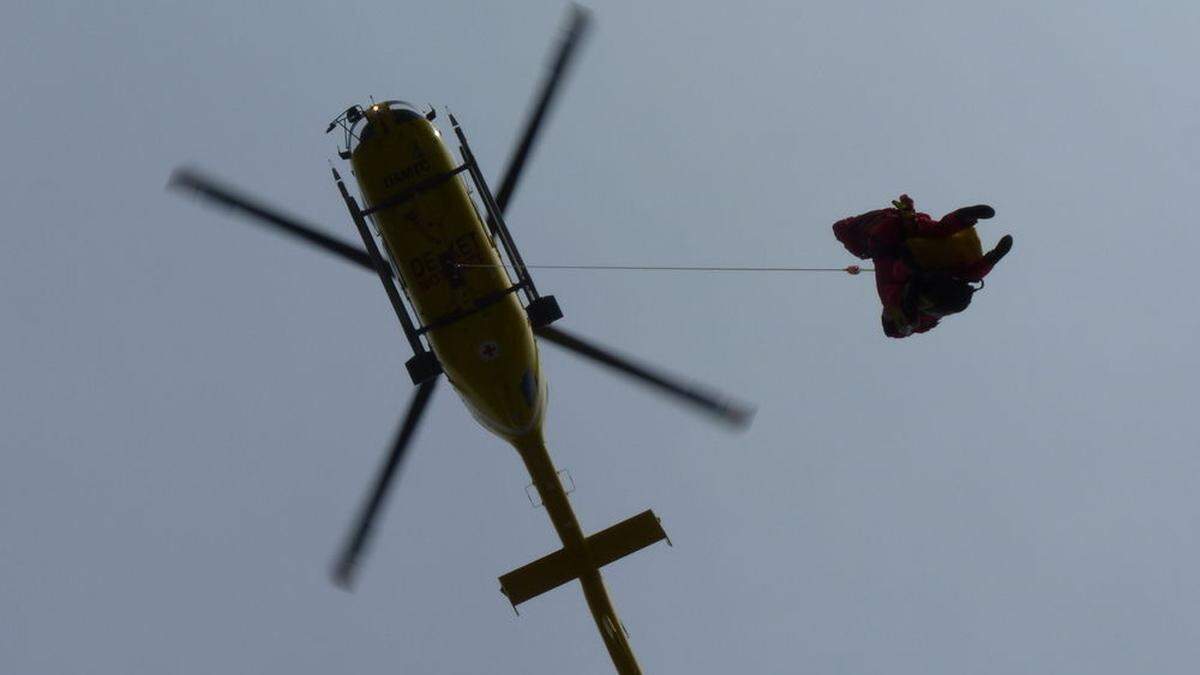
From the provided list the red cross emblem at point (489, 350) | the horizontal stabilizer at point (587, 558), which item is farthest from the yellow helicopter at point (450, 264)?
the horizontal stabilizer at point (587, 558)

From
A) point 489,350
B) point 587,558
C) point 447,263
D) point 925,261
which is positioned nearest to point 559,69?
point 447,263

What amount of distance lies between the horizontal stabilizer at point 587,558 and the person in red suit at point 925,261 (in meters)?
5.40

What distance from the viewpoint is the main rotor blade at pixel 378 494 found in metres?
16.7

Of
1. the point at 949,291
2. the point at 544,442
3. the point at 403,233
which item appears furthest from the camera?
the point at 544,442

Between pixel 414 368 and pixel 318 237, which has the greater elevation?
pixel 318 237

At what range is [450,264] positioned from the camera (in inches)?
630

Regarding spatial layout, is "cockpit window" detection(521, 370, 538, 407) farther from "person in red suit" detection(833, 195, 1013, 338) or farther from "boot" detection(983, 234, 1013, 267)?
"boot" detection(983, 234, 1013, 267)

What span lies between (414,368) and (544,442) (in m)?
1.98

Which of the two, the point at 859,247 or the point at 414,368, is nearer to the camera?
the point at 859,247

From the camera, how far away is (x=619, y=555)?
18.0 metres

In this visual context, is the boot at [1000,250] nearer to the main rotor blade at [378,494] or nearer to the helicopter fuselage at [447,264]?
the helicopter fuselage at [447,264]

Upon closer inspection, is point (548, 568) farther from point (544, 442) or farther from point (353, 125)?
point (353, 125)

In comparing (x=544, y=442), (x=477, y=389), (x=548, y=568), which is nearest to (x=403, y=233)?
(x=477, y=389)

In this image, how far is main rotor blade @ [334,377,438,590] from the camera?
16.7 metres
